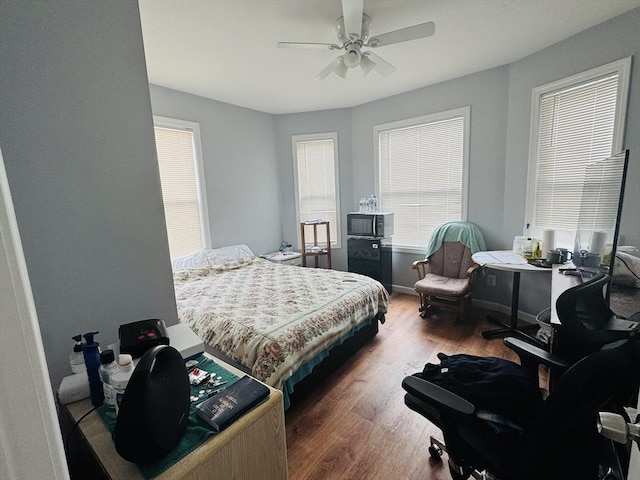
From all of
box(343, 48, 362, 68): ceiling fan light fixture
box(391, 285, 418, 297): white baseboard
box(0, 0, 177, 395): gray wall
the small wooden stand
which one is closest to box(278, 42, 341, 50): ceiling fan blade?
box(343, 48, 362, 68): ceiling fan light fixture

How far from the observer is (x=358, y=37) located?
2096 mm

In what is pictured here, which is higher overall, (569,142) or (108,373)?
(569,142)

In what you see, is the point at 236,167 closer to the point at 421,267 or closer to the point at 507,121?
the point at 421,267

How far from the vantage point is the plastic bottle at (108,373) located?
36.2 inches

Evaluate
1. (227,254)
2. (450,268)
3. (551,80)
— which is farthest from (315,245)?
(551,80)

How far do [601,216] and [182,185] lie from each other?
3.84 meters

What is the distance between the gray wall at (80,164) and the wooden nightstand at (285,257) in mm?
2821

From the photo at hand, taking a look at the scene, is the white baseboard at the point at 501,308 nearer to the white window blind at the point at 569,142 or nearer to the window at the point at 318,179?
the white window blind at the point at 569,142

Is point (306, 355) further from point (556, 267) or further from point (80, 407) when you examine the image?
point (556, 267)

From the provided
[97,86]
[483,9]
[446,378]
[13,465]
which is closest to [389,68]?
[483,9]

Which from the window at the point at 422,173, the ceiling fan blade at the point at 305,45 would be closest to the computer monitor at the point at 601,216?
the window at the point at 422,173

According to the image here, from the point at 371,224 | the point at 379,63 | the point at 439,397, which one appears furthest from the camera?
the point at 371,224

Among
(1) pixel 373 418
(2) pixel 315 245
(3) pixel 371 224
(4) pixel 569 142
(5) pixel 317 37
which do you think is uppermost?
(5) pixel 317 37

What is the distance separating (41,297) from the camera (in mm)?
1041
